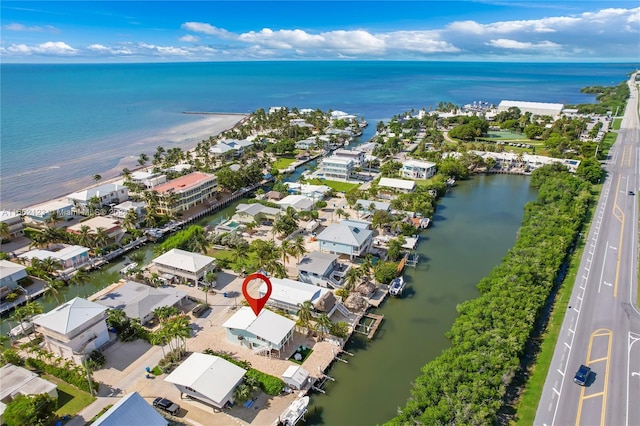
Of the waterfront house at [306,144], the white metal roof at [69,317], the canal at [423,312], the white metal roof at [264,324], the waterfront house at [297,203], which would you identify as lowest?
the canal at [423,312]

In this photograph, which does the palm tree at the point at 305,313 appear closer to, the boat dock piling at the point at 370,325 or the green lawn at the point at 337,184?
the boat dock piling at the point at 370,325

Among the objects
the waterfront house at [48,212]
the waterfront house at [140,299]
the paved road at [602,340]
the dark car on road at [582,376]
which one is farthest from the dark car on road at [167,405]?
the waterfront house at [48,212]

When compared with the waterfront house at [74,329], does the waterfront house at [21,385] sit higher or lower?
lower

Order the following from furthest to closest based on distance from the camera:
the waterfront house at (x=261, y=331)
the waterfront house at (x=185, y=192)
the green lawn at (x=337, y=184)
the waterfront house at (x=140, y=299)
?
the green lawn at (x=337, y=184), the waterfront house at (x=185, y=192), the waterfront house at (x=140, y=299), the waterfront house at (x=261, y=331)

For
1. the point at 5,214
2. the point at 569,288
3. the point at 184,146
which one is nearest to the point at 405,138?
the point at 184,146

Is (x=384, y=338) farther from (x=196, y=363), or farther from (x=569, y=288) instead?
(x=569, y=288)

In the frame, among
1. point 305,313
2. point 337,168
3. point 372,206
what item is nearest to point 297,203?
point 372,206

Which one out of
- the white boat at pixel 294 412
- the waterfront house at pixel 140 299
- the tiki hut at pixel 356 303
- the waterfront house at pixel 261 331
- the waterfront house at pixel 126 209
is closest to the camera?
the white boat at pixel 294 412

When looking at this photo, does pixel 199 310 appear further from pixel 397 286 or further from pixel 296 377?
pixel 397 286
